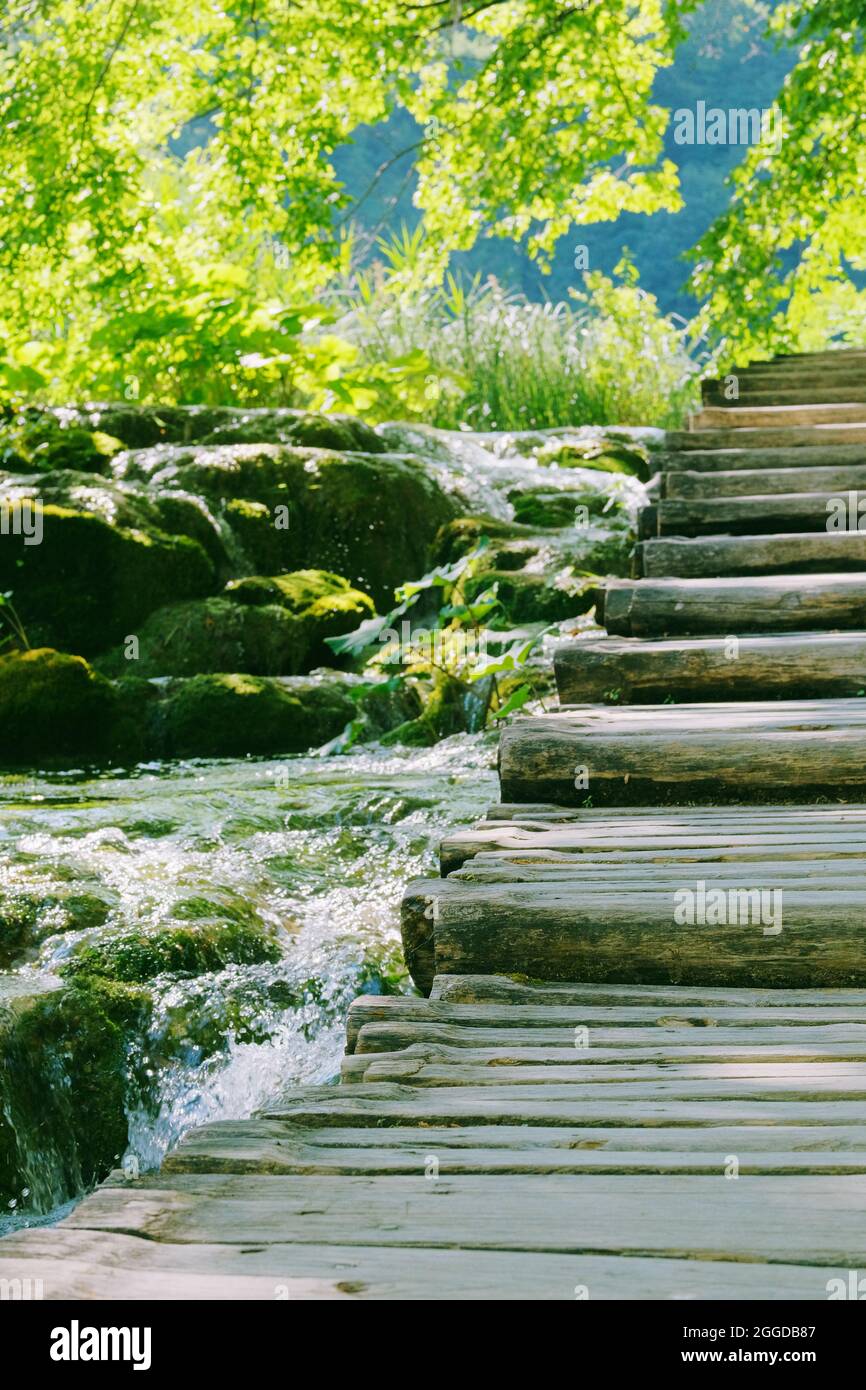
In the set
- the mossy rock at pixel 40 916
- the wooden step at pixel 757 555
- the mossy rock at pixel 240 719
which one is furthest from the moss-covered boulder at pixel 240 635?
the mossy rock at pixel 40 916

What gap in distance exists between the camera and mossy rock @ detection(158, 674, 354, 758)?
7.81 metres

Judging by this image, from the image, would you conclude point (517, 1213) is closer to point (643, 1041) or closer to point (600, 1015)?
point (643, 1041)

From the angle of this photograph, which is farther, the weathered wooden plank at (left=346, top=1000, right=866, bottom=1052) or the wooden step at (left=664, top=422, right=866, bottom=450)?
the wooden step at (left=664, top=422, right=866, bottom=450)

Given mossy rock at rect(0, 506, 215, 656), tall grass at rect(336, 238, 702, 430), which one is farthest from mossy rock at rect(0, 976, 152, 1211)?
tall grass at rect(336, 238, 702, 430)

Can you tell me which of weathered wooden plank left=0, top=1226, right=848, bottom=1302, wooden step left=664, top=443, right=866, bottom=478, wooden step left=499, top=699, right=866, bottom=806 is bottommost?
weathered wooden plank left=0, top=1226, right=848, bottom=1302

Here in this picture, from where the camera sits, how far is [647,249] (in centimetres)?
4547

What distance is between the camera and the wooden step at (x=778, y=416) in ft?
25.2

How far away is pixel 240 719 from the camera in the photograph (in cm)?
784

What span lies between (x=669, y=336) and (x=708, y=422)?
25.2ft

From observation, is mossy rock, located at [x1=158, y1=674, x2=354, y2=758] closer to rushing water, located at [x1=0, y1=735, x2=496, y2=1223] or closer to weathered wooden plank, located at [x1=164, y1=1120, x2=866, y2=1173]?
rushing water, located at [x1=0, y1=735, x2=496, y2=1223]

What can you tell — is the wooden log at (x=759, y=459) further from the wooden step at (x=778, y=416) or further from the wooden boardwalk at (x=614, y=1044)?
the wooden boardwalk at (x=614, y=1044)

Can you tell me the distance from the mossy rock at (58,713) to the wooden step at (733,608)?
3.62m

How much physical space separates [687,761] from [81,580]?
6.18 meters

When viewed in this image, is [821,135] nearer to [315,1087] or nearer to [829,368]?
[829,368]
